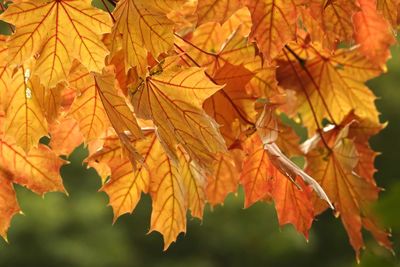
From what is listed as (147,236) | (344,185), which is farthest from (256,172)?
(147,236)

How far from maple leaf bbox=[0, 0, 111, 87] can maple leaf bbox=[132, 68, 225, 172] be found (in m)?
0.11

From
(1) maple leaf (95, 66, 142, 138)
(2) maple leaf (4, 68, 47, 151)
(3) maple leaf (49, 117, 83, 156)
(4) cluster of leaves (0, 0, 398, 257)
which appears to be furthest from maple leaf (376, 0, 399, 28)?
(3) maple leaf (49, 117, 83, 156)

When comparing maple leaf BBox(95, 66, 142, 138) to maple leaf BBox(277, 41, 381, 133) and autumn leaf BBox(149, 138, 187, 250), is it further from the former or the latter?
maple leaf BBox(277, 41, 381, 133)

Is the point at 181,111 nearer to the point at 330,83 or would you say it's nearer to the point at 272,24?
the point at 272,24

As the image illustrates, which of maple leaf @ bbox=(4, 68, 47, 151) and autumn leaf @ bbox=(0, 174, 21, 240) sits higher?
maple leaf @ bbox=(4, 68, 47, 151)

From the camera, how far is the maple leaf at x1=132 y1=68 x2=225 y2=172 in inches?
51.6

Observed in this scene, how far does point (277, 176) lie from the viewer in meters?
1.62

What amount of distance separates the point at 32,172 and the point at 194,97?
382mm

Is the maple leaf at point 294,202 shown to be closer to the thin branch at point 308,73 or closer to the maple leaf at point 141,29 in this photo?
the thin branch at point 308,73

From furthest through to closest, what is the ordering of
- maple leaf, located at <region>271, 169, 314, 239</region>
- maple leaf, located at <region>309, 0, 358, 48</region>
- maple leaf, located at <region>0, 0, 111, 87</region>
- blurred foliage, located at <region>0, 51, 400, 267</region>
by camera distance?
blurred foliage, located at <region>0, 51, 400, 267</region>
maple leaf, located at <region>271, 169, 314, 239</region>
maple leaf, located at <region>309, 0, 358, 48</region>
maple leaf, located at <region>0, 0, 111, 87</region>

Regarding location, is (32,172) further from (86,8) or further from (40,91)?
(86,8)

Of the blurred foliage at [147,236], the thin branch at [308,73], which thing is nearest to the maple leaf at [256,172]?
the thin branch at [308,73]

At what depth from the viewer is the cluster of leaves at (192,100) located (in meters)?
1.26

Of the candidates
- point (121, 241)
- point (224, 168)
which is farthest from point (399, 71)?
point (224, 168)
